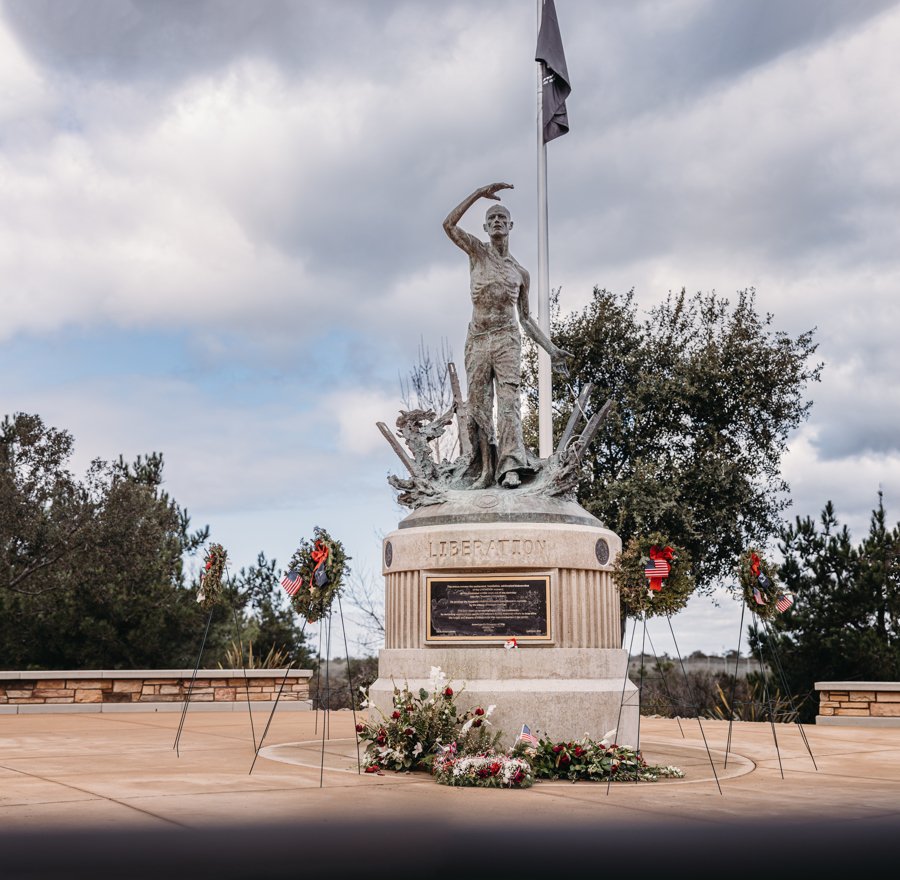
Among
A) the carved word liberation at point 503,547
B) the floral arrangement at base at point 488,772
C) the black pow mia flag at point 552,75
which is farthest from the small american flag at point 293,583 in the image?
the black pow mia flag at point 552,75

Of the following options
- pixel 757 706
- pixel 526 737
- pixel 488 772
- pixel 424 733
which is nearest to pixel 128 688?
pixel 424 733

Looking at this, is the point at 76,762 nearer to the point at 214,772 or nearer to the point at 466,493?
the point at 214,772

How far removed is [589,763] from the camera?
27.5ft

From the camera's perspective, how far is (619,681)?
9742 millimetres

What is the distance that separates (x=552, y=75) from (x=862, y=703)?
35.2ft

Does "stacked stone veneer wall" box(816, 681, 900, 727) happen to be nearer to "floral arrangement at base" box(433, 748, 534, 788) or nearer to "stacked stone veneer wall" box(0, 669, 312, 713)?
"stacked stone veneer wall" box(0, 669, 312, 713)

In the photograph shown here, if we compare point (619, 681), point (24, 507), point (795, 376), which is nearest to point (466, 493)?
point (619, 681)

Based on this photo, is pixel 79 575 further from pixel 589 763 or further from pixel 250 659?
pixel 589 763

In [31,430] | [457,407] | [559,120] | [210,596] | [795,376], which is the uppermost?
[559,120]

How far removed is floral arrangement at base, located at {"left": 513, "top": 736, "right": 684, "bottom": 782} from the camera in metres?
8.28

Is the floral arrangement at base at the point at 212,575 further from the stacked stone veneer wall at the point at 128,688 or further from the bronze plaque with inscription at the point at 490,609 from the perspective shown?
the stacked stone veneer wall at the point at 128,688

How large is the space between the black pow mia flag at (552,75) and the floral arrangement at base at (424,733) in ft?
35.3

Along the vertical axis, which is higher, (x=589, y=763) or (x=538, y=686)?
(x=538, y=686)

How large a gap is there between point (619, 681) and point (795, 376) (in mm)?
16723
